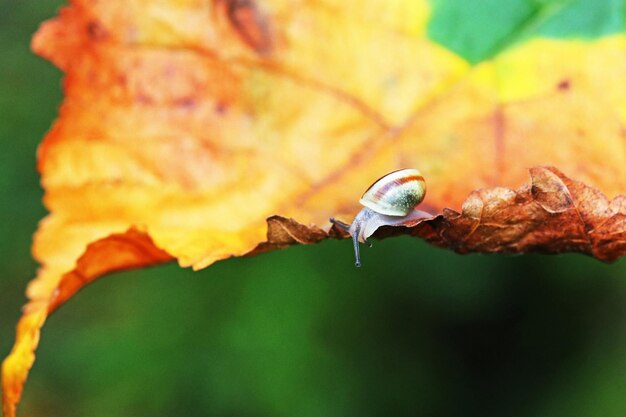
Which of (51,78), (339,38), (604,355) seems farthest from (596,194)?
(51,78)

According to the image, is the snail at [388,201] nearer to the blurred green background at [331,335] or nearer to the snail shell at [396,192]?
the snail shell at [396,192]

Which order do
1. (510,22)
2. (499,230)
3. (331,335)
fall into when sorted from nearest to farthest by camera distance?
(499,230) < (510,22) < (331,335)

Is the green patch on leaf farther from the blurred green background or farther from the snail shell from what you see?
the blurred green background

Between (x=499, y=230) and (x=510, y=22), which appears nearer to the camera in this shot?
(x=499, y=230)

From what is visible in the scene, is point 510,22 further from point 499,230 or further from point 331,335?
point 331,335

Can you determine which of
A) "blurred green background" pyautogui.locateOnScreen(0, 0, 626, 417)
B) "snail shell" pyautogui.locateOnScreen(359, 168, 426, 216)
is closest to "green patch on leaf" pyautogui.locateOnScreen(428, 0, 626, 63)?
"snail shell" pyautogui.locateOnScreen(359, 168, 426, 216)

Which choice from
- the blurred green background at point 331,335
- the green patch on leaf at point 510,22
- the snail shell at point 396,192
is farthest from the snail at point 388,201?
the blurred green background at point 331,335

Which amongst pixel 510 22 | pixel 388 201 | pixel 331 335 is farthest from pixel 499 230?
pixel 331 335
